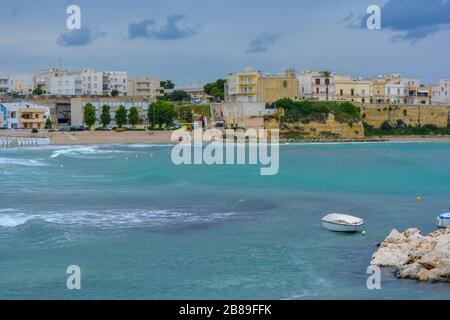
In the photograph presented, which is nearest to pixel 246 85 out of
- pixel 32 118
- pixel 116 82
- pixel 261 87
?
pixel 261 87

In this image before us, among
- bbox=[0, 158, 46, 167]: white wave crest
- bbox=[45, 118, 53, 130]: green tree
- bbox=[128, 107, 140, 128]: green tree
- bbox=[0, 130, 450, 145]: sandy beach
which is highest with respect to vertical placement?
bbox=[128, 107, 140, 128]: green tree

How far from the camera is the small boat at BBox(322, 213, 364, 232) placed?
24.7 metres

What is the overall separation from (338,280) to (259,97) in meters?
72.0

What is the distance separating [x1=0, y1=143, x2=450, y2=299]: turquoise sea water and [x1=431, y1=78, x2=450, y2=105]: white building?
58435 millimetres

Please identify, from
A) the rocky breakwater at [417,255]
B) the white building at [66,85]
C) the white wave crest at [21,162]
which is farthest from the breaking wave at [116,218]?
the white building at [66,85]

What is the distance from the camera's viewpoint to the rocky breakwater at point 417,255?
18141 mm

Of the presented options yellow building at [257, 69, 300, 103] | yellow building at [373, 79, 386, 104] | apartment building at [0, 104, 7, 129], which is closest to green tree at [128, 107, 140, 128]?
apartment building at [0, 104, 7, 129]

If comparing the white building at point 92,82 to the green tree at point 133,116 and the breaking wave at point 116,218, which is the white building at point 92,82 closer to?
the green tree at point 133,116

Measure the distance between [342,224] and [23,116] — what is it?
208 feet

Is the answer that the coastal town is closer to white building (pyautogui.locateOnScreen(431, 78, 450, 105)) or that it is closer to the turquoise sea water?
white building (pyautogui.locateOnScreen(431, 78, 450, 105))

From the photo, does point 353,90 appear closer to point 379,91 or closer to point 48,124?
point 379,91

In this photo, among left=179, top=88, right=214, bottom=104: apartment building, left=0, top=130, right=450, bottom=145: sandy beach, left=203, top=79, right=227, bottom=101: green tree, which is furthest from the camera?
left=203, top=79, right=227, bottom=101: green tree

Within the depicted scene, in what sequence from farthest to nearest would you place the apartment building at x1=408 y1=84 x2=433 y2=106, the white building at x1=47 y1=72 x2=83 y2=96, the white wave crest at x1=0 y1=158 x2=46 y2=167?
the apartment building at x1=408 y1=84 x2=433 y2=106 < the white building at x1=47 y1=72 x2=83 y2=96 < the white wave crest at x1=0 y1=158 x2=46 y2=167

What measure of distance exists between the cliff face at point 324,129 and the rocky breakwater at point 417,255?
210ft
